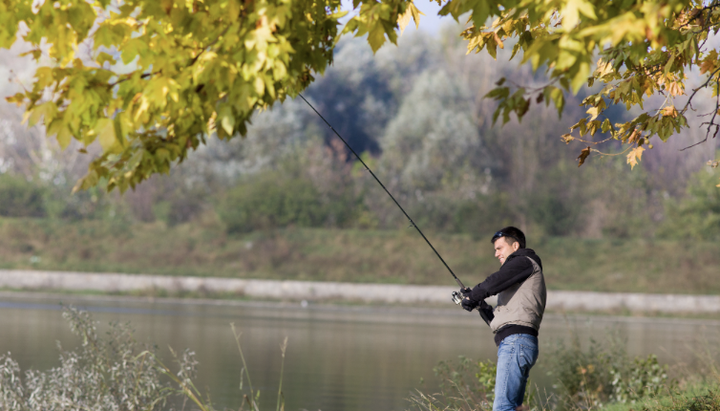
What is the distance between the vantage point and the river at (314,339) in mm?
10469

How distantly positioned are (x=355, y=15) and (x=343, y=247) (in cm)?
3254

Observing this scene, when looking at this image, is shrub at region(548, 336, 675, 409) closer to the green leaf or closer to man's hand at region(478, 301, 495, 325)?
man's hand at region(478, 301, 495, 325)

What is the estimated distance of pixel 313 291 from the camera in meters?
30.0

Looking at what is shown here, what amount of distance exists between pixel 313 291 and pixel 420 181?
1676 cm

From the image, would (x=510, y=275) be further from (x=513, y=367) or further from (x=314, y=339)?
(x=314, y=339)

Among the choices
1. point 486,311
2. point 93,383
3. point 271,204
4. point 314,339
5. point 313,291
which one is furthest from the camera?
point 271,204

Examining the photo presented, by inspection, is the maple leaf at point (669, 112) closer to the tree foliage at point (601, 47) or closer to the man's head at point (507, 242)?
the tree foliage at point (601, 47)

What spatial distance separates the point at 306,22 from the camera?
3.95m

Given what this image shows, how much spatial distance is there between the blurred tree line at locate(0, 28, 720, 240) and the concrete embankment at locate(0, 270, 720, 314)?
8.23 m

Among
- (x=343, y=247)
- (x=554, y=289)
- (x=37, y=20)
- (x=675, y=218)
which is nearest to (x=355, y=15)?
(x=37, y=20)

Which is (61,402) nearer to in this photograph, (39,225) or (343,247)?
(343,247)

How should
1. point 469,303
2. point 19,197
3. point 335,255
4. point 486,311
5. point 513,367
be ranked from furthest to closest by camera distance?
point 19,197 → point 335,255 → point 486,311 → point 469,303 → point 513,367

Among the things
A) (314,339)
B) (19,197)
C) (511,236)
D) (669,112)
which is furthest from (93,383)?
(19,197)

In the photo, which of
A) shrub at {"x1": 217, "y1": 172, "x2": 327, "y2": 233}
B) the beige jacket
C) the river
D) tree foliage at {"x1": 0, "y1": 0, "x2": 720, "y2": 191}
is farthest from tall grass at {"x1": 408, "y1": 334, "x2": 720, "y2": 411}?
shrub at {"x1": 217, "y1": 172, "x2": 327, "y2": 233}
